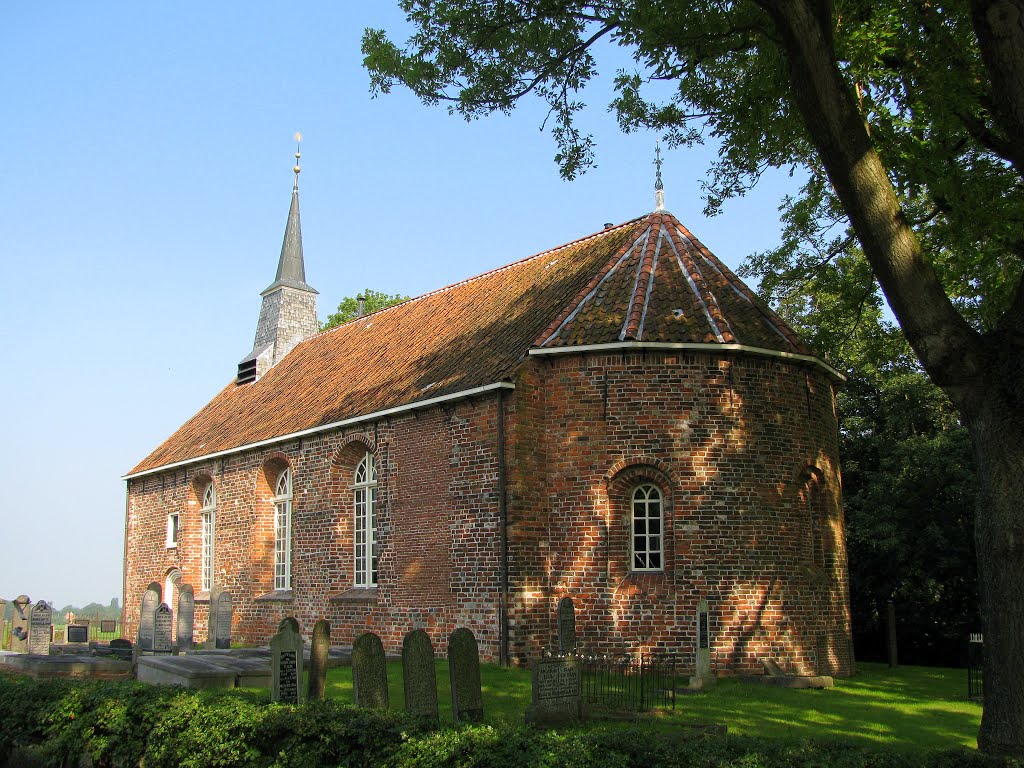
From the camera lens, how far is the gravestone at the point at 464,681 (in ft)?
31.3

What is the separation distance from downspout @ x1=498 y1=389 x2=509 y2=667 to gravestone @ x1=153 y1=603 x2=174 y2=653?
228 inches

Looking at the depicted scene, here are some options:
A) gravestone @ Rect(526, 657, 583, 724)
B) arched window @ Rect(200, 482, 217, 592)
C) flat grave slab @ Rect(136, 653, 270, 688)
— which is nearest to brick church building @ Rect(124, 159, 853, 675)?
flat grave slab @ Rect(136, 653, 270, 688)

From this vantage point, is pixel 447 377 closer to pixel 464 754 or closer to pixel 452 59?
pixel 452 59

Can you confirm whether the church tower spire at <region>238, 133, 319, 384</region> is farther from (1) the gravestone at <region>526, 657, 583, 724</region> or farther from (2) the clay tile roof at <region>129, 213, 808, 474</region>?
(1) the gravestone at <region>526, 657, 583, 724</region>

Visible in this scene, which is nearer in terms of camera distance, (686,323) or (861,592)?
(686,323)

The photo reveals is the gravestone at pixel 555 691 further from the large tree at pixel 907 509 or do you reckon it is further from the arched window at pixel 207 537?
the arched window at pixel 207 537

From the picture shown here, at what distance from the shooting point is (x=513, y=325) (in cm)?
1978

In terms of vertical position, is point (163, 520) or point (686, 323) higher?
point (686, 323)

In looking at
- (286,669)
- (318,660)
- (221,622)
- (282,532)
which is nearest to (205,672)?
(318,660)

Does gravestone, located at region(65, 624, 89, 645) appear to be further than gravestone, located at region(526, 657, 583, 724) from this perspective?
Yes

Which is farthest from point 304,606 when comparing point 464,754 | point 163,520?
point 464,754

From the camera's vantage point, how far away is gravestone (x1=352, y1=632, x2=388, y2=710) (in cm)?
977

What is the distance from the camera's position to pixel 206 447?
2680 cm

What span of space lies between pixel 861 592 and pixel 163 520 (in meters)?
19.6
